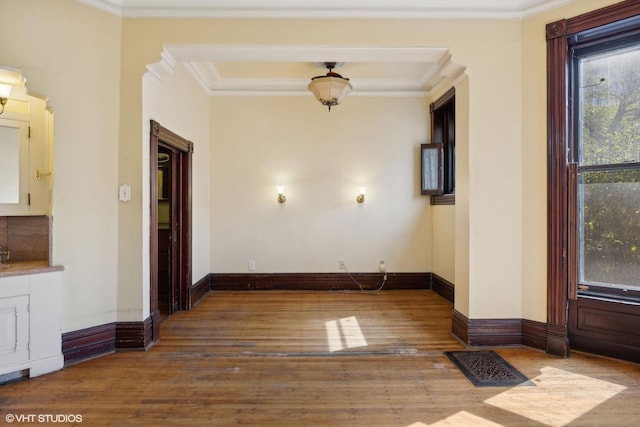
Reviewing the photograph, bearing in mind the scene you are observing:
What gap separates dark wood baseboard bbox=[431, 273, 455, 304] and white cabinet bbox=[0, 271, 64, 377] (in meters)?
4.32

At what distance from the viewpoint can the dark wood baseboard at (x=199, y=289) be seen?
465 cm

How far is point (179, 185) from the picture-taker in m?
4.53

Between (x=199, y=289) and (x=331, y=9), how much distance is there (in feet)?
12.6

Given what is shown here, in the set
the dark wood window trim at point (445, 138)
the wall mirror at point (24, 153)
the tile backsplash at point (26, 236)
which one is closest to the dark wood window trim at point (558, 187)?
the dark wood window trim at point (445, 138)

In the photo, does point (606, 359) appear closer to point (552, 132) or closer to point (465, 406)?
point (465, 406)

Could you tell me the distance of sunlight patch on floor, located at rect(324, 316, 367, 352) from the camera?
3372mm

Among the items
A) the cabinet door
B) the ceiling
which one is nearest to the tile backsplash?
the cabinet door

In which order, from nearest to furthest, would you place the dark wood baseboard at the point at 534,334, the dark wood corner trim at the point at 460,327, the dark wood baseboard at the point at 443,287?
the dark wood baseboard at the point at 534,334 < the dark wood corner trim at the point at 460,327 < the dark wood baseboard at the point at 443,287

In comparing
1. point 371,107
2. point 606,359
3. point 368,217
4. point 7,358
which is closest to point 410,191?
point 368,217

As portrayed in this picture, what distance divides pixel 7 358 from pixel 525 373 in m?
3.92

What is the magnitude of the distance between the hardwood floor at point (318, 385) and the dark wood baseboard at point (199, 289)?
0.83 metres

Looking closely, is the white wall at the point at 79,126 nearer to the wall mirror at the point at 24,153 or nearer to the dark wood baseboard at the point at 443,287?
the wall mirror at the point at 24,153

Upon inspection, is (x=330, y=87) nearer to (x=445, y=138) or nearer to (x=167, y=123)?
(x=167, y=123)

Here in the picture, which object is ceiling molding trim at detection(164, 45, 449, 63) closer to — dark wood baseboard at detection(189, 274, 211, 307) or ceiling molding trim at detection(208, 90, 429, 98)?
ceiling molding trim at detection(208, 90, 429, 98)
